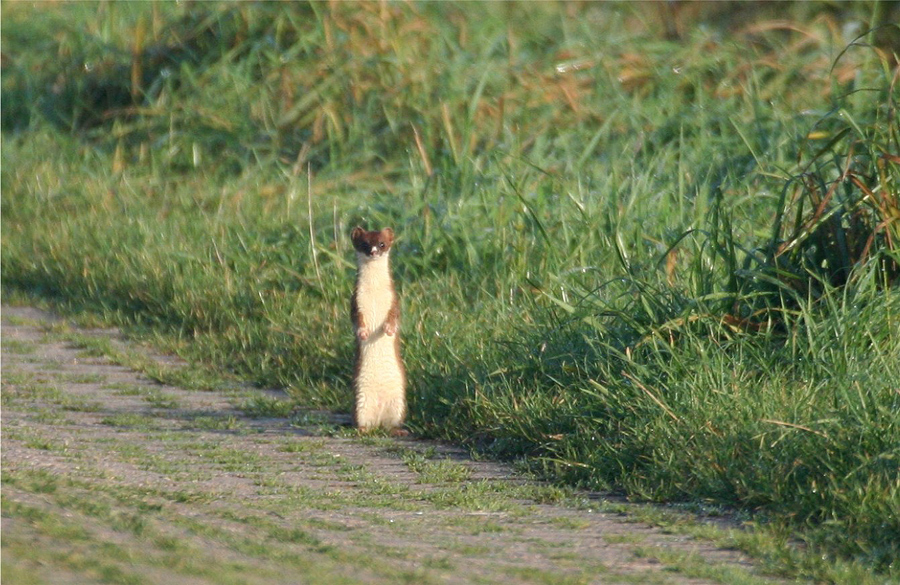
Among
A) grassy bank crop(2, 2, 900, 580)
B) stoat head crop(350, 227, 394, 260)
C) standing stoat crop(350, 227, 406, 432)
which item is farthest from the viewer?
stoat head crop(350, 227, 394, 260)

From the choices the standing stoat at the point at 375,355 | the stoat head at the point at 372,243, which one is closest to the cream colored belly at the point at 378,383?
the standing stoat at the point at 375,355

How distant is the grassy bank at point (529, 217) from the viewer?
500cm

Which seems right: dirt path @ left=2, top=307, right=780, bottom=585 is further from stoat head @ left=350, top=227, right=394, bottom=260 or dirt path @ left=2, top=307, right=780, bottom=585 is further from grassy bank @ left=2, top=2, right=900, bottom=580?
stoat head @ left=350, top=227, right=394, bottom=260

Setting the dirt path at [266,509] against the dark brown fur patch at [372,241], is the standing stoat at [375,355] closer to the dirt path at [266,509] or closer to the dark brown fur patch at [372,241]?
the dark brown fur patch at [372,241]

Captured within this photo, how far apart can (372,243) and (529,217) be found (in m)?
1.95

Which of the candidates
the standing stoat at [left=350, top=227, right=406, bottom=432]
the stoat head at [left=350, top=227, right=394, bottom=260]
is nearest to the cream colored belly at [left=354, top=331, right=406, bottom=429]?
the standing stoat at [left=350, top=227, right=406, bottom=432]

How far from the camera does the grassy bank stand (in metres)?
5.00

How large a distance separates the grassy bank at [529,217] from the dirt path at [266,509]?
14.5 inches

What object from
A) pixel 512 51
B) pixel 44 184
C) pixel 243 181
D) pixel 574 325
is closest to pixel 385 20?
pixel 512 51

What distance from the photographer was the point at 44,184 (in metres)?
9.56

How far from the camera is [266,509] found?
4.58 meters

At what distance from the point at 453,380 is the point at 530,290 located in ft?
3.42

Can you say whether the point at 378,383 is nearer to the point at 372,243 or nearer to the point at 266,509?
the point at 372,243

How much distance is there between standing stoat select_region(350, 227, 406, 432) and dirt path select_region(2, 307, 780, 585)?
163mm
